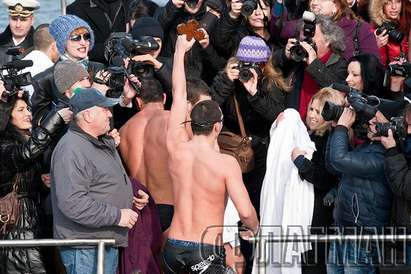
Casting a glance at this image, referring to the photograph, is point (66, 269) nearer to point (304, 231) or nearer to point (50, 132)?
point (50, 132)

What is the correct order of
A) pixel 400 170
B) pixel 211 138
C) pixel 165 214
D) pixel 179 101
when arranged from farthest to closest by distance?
pixel 165 214, pixel 179 101, pixel 211 138, pixel 400 170

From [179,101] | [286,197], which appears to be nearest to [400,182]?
[286,197]

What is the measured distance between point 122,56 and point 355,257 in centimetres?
285

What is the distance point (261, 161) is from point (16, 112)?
217 cm

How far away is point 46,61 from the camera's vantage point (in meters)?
11.6

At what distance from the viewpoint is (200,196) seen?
30.8 ft

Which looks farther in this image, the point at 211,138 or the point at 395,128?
the point at 211,138

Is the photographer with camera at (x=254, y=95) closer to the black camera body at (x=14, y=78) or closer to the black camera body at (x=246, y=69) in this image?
the black camera body at (x=246, y=69)

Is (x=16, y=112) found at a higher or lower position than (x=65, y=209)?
higher

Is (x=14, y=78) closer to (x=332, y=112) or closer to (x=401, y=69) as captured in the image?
(x=332, y=112)

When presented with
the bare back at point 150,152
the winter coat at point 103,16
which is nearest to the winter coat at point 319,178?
the bare back at point 150,152

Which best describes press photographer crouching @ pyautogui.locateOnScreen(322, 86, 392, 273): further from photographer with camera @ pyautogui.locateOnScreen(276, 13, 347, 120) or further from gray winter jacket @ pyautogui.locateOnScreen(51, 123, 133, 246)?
gray winter jacket @ pyautogui.locateOnScreen(51, 123, 133, 246)

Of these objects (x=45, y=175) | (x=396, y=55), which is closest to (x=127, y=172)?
(x=45, y=175)

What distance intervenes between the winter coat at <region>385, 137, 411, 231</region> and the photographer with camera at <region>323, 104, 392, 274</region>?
158 mm
